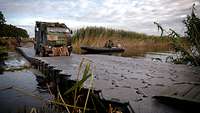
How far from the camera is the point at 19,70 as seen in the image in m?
12.6

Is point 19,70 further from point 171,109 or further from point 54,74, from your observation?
point 171,109

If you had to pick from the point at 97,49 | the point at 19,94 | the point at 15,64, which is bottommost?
the point at 19,94

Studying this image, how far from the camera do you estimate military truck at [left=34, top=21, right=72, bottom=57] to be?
62.2 feet

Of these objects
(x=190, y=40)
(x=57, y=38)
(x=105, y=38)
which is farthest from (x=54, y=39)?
(x=105, y=38)

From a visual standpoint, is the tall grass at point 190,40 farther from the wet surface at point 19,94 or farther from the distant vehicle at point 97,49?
the distant vehicle at point 97,49

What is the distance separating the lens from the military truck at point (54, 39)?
19.0 meters

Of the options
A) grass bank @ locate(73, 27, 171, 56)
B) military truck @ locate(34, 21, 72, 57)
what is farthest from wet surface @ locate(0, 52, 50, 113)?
grass bank @ locate(73, 27, 171, 56)

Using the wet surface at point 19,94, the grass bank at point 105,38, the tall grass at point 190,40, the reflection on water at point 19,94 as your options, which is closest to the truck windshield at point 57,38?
the grass bank at point 105,38

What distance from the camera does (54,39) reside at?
19109 mm

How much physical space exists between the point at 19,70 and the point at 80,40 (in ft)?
A: 62.5

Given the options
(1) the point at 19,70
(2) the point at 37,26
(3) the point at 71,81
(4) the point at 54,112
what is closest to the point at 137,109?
(4) the point at 54,112

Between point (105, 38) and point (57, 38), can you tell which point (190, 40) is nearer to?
point (57, 38)

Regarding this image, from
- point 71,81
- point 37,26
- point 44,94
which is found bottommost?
point 44,94

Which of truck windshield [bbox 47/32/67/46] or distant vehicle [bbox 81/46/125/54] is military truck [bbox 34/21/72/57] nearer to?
truck windshield [bbox 47/32/67/46]
